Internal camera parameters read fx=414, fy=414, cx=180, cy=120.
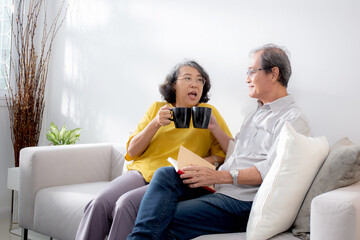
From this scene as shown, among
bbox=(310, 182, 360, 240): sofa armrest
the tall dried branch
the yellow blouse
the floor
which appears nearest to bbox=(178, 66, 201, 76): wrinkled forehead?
the yellow blouse

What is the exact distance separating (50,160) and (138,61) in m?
1.03

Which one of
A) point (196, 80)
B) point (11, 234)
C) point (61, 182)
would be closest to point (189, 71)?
point (196, 80)

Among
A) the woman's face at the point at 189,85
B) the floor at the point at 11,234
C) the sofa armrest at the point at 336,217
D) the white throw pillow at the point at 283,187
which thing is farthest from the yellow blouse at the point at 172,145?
the floor at the point at 11,234

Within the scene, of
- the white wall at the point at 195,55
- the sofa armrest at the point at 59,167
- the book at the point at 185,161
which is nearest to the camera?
the book at the point at 185,161

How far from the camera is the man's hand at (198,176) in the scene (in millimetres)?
1746

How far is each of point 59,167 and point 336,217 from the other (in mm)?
1843

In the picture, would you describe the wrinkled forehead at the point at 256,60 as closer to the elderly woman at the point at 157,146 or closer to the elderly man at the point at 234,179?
the elderly man at the point at 234,179

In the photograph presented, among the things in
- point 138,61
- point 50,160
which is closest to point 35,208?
point 50,160

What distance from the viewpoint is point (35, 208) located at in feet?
8.34

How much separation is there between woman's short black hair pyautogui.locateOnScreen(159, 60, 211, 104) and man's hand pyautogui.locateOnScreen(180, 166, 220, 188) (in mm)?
733

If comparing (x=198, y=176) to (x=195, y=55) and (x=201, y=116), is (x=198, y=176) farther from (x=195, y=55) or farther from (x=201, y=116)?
(x=195, y=55)

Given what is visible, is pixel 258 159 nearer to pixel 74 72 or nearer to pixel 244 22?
pixel 244 22

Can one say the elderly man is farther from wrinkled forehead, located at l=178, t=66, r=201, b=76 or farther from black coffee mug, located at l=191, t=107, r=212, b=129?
wrinkled forehead, located at l=178, t=66, r=201, b=76

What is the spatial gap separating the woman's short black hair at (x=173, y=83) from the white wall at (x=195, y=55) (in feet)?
0.89
